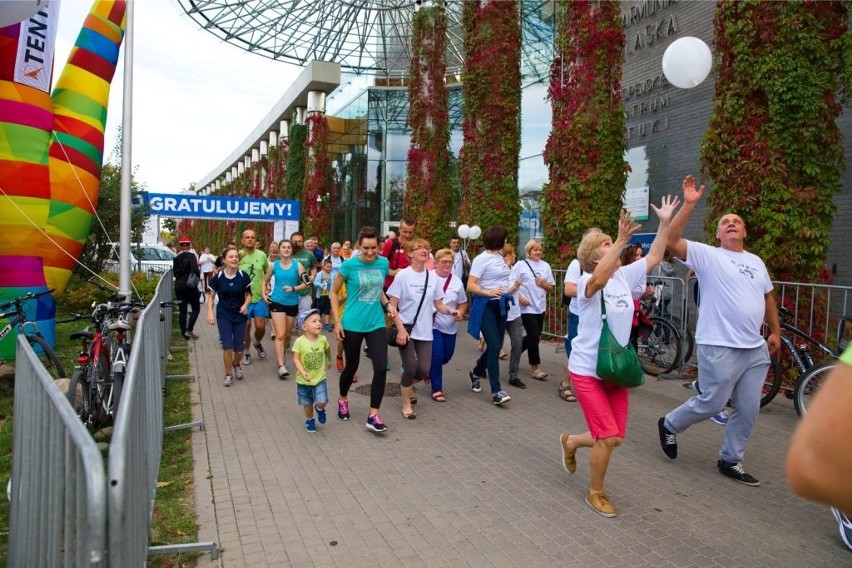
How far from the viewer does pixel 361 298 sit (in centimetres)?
642

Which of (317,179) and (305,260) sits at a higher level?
(317,179)

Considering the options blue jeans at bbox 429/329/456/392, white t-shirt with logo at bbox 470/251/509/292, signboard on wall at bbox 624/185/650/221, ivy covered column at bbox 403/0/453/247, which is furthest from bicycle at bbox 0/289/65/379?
signboard on wall at bbox 624/185/650/221

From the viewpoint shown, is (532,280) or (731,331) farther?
(532,280)

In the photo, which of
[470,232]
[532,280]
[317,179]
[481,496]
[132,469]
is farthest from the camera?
[317,179]

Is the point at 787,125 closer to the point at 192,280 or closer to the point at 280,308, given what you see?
the point at 280,308

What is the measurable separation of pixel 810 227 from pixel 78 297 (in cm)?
1423

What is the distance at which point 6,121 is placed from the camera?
7922mm

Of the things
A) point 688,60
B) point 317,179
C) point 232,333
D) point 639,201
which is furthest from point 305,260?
point 317,179


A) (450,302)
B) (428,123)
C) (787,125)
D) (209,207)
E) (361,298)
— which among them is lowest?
(450,302)

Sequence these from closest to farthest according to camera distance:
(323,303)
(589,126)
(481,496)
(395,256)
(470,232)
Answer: (481,496), (395,256), (589,126), (323,303), (470,232)

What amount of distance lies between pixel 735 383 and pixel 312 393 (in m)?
3.79

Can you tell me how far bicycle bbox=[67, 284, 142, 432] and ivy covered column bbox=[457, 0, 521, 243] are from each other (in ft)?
32.5

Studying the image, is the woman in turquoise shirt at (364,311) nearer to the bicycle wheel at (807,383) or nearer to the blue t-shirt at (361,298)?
the blue t-shirt at (361,298)

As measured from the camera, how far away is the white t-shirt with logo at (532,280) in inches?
322
